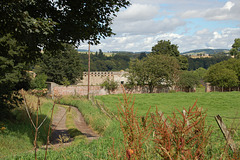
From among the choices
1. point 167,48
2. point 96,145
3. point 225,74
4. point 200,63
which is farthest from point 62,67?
point 200,63

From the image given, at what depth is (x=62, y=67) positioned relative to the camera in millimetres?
57000

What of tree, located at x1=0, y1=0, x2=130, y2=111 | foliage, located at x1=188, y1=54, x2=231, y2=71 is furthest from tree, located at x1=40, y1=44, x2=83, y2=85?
foliage, located at x1=188, y1=54, x2=231, y2=71

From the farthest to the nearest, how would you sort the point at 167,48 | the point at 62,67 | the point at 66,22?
the point at 167,48 < the point at 62,67 < the point at 66,22

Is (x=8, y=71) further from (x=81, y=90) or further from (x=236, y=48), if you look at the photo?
(x=236, y=48)

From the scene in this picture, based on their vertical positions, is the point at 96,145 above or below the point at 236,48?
below

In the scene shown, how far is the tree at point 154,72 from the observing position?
175ft

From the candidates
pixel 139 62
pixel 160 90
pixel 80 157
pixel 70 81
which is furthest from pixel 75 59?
pixel 80 157

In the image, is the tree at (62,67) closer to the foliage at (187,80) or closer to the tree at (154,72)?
the tree at (154,72)

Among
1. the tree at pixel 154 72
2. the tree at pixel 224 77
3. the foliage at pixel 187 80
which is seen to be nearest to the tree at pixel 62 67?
the tree at pixel 154 72

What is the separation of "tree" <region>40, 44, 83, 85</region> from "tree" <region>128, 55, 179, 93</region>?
13.1 meters

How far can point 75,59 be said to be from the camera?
59.8 meters

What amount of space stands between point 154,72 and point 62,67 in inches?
768

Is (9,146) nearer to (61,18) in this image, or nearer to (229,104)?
(61,18)

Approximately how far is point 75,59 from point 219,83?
1223 inches
